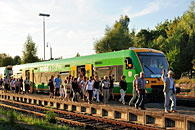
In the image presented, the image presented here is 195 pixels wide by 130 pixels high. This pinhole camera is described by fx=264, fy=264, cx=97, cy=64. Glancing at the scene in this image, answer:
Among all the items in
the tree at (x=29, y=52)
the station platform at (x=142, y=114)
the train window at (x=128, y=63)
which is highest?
the tree at (x=29, y=52)

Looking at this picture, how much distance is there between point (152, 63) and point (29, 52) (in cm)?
3566

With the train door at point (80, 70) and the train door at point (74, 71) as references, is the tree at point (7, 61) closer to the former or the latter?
the train door at point (74, 71)

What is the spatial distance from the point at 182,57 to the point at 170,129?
94.8 ft

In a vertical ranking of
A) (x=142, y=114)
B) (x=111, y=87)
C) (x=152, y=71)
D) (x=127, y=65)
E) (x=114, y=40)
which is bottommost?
(x=142, y=114)

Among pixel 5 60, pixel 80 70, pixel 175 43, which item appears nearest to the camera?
pixel 80 70

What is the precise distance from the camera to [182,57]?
37.0 meters

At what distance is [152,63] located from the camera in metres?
15.8

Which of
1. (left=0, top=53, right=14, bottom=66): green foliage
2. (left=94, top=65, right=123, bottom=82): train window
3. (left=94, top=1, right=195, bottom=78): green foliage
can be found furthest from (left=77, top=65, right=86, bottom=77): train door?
(left=0, top=53, right=14, bottom=66): green foliage

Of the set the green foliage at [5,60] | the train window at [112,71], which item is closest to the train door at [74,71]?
the train window at [112,71]

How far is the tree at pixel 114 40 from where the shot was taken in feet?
168

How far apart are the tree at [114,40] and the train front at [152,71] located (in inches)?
1369

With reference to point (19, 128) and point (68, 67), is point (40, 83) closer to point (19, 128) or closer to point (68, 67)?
point (68, 67)

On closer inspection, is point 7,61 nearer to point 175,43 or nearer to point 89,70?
point 175,43

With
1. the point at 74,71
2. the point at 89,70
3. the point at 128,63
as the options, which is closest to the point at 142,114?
the point at 128,63
